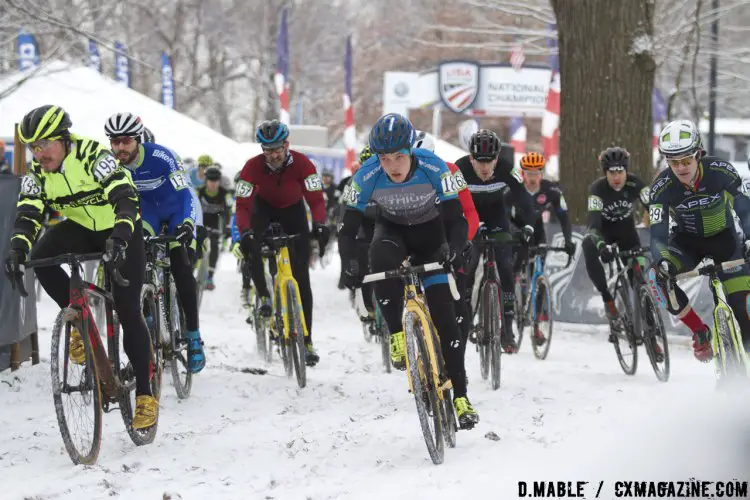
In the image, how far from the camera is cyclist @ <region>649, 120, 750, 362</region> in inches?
300

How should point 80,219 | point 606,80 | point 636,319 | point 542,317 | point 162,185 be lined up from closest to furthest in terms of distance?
point 80,219 → point 162,185 → point 636,319 → point 542,317 → point 606,80

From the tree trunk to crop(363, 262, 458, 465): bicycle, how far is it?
8352mm

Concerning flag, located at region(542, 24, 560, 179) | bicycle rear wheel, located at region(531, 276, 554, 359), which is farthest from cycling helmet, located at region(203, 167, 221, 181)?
flag, located at region(542, 24, 560, 179)

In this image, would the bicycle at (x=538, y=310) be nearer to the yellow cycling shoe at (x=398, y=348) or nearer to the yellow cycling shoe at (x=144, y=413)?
the yellow cycling shoe at (x=398, y=348)

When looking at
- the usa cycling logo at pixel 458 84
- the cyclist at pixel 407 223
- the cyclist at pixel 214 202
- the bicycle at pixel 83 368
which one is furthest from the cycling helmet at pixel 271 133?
the usa cycling logo at pixel 458 84

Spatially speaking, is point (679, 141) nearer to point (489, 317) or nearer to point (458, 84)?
point (489, 317)

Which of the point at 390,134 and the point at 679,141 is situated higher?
the point at 390,134

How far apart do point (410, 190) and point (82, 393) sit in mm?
2231

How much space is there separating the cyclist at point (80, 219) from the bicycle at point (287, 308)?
2.39 m

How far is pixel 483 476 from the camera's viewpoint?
5.78 m

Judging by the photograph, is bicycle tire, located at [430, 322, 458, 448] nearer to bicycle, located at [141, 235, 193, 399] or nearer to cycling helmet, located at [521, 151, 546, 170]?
bicycle, located at [141, 235, 193, 399]

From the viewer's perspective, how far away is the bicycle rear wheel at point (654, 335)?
9.24m

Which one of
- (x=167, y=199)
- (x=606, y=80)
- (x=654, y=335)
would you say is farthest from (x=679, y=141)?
(x=606, y=80)

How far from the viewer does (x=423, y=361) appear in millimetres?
6086
